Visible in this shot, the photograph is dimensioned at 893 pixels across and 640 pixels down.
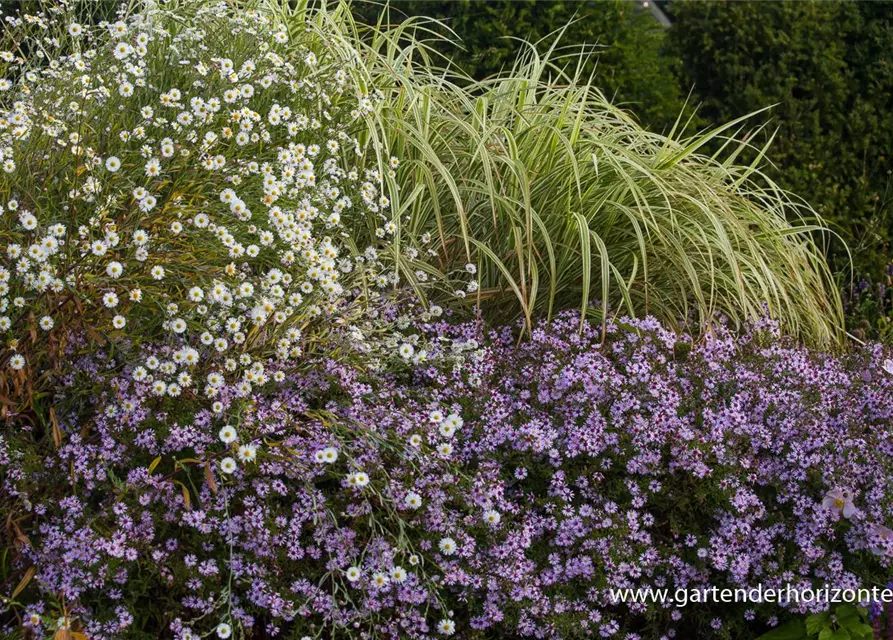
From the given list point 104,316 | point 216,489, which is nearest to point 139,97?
point 104,316

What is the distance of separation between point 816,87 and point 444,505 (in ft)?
12.8

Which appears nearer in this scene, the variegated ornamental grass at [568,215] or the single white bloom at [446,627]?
the single white bloom at [446,627]

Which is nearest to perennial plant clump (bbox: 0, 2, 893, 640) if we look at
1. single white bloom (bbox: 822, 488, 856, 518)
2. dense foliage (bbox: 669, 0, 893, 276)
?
single white bloom (bbox: 822, 488, 856, 518)

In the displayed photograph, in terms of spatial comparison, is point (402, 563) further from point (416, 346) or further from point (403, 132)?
point (403, 132)

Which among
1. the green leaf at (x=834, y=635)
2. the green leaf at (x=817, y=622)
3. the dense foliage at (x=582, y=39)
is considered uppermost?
the dense foliage at (x=582, y=39)

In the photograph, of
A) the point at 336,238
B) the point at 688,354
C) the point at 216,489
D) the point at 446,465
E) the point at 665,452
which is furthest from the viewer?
the point at 336,238

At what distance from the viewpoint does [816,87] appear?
530 centimetres

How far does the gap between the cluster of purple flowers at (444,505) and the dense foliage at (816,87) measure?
290cm

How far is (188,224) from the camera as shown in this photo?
2.62m

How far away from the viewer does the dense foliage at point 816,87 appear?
206 inches

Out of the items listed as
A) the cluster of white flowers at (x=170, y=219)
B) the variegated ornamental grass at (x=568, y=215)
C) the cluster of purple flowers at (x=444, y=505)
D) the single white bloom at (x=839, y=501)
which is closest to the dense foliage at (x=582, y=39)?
the variegated ornamental grass at (x=568, y=215)

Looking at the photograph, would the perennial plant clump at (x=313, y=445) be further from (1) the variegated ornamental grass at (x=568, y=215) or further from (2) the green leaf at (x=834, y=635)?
(1) the variegated ornamental grass at (x=568, y=215)

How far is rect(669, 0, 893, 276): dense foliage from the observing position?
523 centimetres

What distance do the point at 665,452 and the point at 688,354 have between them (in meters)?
0.50
